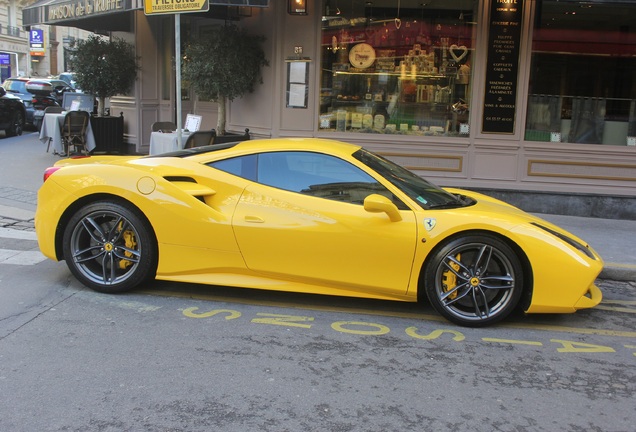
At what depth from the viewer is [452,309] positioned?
4805 millimetres

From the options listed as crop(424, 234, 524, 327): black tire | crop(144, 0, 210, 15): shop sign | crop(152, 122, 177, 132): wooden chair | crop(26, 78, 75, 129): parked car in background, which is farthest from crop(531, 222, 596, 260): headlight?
crop(26, 78, 75, 129): parked car in background

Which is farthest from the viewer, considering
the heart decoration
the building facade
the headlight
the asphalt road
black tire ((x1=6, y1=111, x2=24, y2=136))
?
the building facade

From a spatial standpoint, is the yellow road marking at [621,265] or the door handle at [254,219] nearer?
the door handle at [254,219]

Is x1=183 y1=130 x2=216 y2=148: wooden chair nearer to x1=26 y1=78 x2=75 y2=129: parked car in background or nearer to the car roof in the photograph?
the car roof

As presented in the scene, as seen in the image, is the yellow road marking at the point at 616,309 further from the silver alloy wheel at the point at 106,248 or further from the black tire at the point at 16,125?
the black tire at the point at 16,125

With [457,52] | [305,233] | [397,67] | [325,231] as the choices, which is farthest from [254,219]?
[457,52]

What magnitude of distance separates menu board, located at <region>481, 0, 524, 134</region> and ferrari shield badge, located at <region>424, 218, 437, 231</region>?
5.41 metres

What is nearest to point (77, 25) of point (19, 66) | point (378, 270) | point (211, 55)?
point (211, 55)

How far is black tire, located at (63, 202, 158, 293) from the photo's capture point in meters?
5.13

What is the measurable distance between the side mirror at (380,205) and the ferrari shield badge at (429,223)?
0.76 ft

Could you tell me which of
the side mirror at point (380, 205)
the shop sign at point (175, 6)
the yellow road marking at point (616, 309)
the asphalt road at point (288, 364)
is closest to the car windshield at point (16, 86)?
the shop sign at point (175, 6)

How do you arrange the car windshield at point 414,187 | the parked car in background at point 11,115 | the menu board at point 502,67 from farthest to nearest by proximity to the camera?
the parked car in background at point 11,115
the menu board at point 502,67
the car windshield at point 414,187

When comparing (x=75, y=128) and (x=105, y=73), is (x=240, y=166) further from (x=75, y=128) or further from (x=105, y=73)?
(x=105, y=73)

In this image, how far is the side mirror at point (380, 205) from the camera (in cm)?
463
